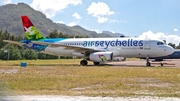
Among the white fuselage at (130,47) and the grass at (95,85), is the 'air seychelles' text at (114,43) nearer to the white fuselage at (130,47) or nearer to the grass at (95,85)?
the white fuselage at (130,47)

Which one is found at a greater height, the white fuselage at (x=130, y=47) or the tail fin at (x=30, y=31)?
the tail fin at (x=30, y=31)

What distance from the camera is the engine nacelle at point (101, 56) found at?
28641mm

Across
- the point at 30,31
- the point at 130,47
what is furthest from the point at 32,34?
the point at 130,47

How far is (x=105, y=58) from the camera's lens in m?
28.7

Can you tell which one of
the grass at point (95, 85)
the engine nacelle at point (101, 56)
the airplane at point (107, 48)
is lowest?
the grass at point (95, 85)

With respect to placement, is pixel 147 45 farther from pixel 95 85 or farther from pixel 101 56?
pixel 95 85

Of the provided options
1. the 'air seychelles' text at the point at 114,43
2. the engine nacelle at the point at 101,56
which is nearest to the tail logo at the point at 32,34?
the 'air seychelles' text at the point at 114,43

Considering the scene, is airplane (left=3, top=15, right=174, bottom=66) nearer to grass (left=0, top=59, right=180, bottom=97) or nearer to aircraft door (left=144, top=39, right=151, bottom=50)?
aircraft door (left=144, top=39, right=151, bottom=50)

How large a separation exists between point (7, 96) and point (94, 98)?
6338 mm

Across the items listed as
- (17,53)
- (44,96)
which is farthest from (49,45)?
(17,53)

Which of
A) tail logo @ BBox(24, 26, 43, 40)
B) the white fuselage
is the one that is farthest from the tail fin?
the white fuselage

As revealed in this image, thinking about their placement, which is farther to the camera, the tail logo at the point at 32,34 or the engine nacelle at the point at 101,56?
the tail logo at the point at 32,34

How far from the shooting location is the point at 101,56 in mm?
28875

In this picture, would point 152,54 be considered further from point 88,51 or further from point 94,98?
point 94,98
